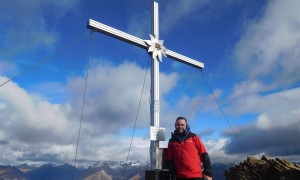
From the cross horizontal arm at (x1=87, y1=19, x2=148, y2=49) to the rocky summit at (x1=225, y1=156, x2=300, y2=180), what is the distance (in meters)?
6.32

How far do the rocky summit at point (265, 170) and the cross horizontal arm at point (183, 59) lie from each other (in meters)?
4.69

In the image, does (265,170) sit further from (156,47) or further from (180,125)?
(156,47)

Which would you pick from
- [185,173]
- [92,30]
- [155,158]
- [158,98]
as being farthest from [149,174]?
[92,30]

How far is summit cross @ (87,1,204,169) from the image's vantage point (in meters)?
10.9

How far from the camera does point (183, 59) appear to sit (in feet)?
45.6

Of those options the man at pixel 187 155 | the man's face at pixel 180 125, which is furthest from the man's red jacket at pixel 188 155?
the man's face at pixel 180 125

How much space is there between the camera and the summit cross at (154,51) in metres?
10.9

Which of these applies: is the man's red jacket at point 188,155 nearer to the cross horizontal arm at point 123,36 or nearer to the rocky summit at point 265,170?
the rocky summit at point 265,170

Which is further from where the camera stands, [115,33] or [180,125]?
[115,33]

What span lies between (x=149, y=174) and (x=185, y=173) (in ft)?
6.66

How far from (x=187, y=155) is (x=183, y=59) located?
242 inches

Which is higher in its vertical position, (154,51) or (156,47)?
(156,47)

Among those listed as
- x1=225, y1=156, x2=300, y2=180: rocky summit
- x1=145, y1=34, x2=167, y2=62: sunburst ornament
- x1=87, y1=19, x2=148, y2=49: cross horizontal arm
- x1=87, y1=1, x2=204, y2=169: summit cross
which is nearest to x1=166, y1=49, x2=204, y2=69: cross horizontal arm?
x1=87, y1=1, x2=204, y2=169: summit cross

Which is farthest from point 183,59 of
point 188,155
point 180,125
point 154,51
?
point 188,155
